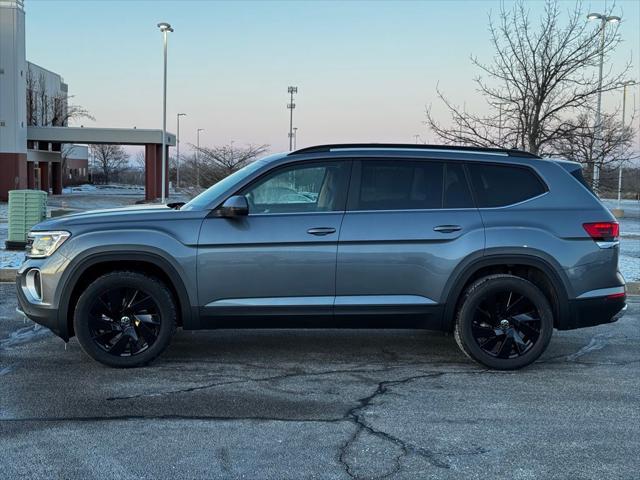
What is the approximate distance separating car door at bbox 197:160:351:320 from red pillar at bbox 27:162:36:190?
117 ft

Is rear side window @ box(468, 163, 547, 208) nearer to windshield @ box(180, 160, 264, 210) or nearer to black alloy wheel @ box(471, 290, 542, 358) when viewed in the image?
black alloy wheel @ box(471, 290, 542, 358)

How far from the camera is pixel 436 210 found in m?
5.51

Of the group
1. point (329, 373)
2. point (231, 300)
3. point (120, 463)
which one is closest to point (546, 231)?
point (329, 373)

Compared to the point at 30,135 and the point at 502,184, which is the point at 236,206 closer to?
the point at 502,184

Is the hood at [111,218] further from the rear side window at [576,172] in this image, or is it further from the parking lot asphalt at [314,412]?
the rear side window at [576,172]

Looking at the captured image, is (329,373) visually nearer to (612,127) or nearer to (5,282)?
(5,282)

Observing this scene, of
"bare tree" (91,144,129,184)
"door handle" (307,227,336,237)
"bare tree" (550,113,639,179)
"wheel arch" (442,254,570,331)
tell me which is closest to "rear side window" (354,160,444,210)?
"door handle" (307,227,336,237)

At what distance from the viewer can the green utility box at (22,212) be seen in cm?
1232

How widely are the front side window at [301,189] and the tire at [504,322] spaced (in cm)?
142

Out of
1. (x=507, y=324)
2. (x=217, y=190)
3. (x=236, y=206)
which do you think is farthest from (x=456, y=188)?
(x=217, y=190)

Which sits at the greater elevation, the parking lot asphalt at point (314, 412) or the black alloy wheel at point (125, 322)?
the black alloy wheel at point (125, 322)

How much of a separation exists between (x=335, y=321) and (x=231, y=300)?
0.89 m

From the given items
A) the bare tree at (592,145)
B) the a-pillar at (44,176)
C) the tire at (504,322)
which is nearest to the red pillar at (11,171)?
the a-pillar at (44,176)

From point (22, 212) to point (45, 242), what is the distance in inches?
308
